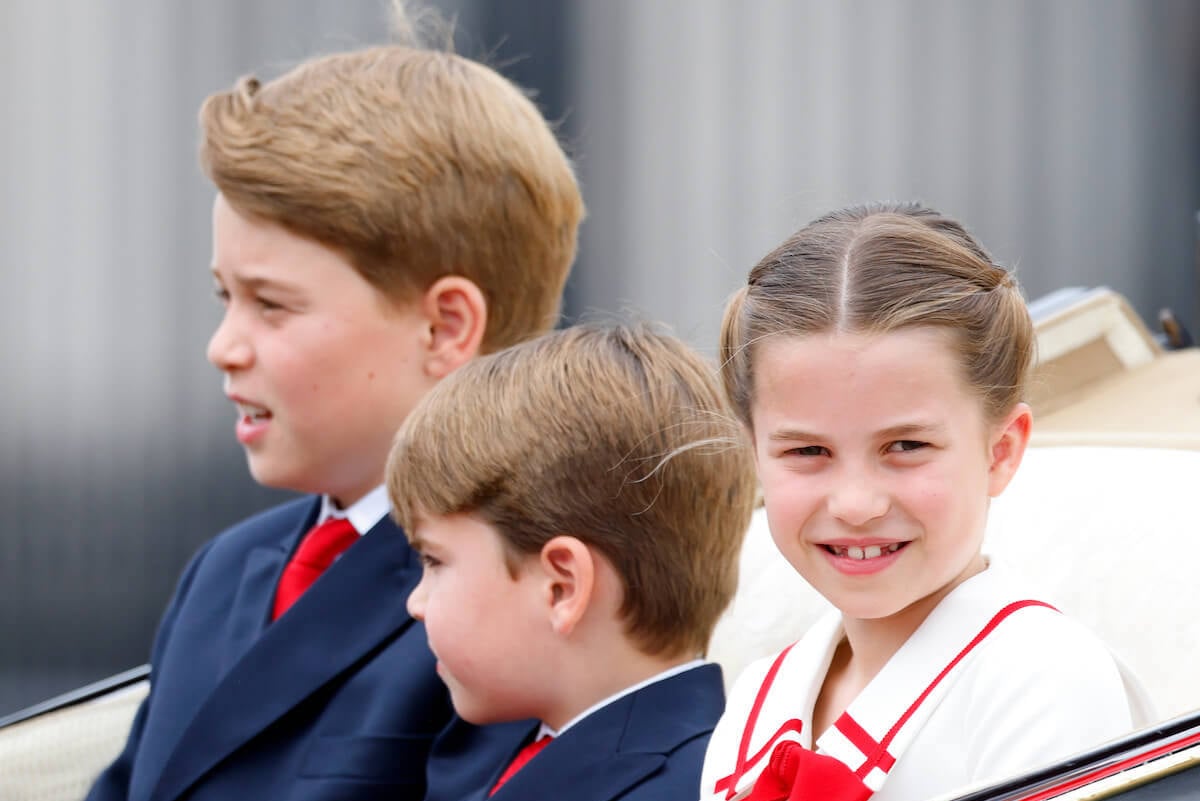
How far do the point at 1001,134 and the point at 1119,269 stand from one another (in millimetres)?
413

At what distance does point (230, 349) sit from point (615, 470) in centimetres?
45

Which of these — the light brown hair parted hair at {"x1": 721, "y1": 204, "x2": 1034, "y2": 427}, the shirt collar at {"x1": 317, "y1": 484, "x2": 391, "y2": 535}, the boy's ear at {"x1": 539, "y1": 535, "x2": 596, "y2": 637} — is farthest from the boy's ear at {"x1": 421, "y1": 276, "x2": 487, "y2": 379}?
the light brown hair parted hair at {"x1": 721, "y1": 204, "x2": 1034, "y2": 427}

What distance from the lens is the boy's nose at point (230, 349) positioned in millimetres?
1517

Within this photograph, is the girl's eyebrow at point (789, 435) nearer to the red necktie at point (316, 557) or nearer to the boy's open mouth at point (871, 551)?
the boy's open mouth at point (871, 551)

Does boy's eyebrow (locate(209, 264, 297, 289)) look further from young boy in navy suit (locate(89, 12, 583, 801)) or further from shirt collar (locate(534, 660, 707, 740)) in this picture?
shirt collar (locate(534, 660, 707, 740))

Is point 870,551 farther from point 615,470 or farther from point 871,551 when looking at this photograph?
point 615,470

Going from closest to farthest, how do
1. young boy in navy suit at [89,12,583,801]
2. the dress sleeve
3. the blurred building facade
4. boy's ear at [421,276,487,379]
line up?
the dress sleeve < young boy in navy suit at [89,12,583,801] < boy's ear at [421,276,487,379] < the blurred building facade

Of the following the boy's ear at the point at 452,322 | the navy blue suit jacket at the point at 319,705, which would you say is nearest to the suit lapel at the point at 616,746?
the navy blue suit jacket at the point at 319,705

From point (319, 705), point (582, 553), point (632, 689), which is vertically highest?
point (582, 553)

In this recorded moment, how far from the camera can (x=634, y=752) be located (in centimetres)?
123

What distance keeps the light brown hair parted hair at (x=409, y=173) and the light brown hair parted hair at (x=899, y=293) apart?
1.90ft

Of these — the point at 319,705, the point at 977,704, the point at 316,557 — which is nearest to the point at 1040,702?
the point at 977,704

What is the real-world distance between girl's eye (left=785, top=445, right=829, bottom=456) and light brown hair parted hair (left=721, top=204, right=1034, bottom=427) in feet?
0.18

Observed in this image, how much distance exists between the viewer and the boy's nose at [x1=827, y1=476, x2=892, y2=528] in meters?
0.95
